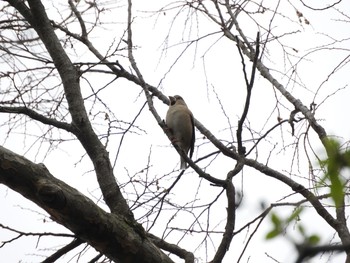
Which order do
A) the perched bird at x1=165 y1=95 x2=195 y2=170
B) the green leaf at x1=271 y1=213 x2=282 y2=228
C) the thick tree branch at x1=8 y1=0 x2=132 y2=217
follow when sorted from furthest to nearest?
the perched bird at x1=165 y1=95 x2=195 y2=170, the thick tree branch at x1=8 y1=0 x2=132 y2=217, the green leaf at x1=271 y1=213 x2=282 y2=228

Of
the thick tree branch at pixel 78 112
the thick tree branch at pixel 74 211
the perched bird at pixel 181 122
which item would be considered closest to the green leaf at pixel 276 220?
the thick tree branch at pixel 74 211

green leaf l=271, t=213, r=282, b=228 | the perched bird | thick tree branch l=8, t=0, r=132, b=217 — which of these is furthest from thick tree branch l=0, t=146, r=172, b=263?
the perched bird

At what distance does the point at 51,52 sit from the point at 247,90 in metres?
1.74

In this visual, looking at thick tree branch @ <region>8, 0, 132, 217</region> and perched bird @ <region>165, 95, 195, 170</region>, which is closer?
thick tree branch @ <region>8, 0, 132, 217</region>

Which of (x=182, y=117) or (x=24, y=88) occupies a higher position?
(x=182, y=117)

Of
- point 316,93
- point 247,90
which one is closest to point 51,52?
point 247,90

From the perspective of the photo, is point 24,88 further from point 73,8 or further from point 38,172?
point 38,172

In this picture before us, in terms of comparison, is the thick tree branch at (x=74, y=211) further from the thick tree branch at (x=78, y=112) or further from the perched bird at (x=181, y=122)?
the perched bird at (x=181, y=122)

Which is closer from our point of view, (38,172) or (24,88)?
(38,172)

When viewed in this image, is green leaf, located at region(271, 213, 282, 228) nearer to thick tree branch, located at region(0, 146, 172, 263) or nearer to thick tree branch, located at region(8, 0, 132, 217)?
thick tree branch, located at region(0, 146, 172, 263)

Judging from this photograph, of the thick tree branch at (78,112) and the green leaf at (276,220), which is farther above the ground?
the thick tree branch at (78,112)

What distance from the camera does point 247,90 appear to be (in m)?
2.37

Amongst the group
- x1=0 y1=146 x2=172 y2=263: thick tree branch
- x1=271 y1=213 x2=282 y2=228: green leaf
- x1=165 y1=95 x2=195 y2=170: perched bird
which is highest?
x1=165 y1=95 x2=195 y2=170: perched bird

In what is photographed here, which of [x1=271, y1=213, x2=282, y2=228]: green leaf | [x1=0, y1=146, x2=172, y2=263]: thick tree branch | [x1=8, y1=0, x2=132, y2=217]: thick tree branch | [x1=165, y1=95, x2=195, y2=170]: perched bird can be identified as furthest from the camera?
[x1=165, y1=95, x2=195, y2=170]: perched bird
